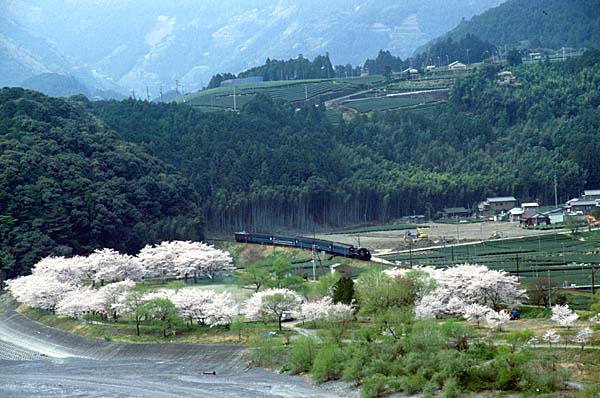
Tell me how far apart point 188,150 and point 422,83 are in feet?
177

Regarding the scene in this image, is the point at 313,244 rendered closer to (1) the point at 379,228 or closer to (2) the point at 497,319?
(1) the point at 379,228

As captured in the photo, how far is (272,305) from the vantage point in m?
61.7

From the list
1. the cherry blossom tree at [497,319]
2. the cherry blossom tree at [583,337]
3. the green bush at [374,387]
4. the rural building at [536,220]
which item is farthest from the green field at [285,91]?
the cherry blossom tree at [583,337]

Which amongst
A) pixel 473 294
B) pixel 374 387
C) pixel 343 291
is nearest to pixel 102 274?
pixel 343 291

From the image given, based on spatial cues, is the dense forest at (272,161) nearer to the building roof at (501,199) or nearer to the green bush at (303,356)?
the building roof at (501,199)

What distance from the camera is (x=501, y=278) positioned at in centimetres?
5875

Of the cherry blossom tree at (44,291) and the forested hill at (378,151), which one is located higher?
the forested hill at (378,151)

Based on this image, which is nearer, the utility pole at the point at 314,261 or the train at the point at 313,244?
the utility pole at the point at 314,261

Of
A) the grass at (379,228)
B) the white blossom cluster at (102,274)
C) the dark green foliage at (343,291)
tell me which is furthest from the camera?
the grass at (379,228)

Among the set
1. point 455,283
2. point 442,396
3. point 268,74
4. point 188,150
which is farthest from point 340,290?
point 268,74

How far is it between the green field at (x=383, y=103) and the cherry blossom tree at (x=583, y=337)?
102641 mm

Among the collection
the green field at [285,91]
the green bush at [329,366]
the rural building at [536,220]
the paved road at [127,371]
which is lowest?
the paved road at [127,371]

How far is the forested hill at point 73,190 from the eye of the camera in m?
89.6

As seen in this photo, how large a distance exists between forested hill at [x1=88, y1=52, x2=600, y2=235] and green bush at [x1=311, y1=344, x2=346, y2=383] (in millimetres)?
60201
